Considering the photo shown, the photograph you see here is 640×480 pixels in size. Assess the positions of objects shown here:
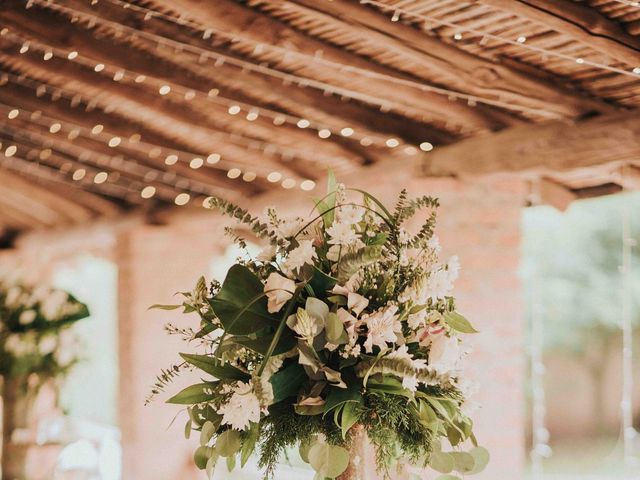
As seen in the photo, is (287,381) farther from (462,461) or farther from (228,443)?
(462,461)

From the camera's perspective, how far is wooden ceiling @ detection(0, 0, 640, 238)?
308 centimetres

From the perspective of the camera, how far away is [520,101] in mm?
3312

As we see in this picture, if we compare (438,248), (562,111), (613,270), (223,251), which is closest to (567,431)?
(613,270)

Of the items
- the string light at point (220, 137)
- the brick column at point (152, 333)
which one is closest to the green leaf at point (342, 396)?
the string light at point (220, 137)

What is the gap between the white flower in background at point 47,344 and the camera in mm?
3424

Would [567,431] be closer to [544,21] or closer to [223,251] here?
[223,251]

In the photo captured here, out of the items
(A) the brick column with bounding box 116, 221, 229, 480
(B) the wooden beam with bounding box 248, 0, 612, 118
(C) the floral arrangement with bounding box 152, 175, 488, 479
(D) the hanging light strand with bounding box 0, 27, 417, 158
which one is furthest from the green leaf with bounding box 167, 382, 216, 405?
(A) the brick column with bounding box 116, 221, 229, 480

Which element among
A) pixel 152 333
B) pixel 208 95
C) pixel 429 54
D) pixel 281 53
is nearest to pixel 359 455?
pixel 429 54

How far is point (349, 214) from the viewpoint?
1574 millimetres

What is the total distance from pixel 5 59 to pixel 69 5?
1143 millimetres

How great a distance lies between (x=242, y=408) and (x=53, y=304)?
86.6 inches

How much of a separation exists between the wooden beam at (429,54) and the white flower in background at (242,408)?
1.94 m

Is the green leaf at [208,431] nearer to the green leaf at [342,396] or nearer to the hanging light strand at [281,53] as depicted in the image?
the green leaf at [342,396]

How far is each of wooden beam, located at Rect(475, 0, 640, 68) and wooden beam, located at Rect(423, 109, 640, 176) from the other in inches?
13.3
